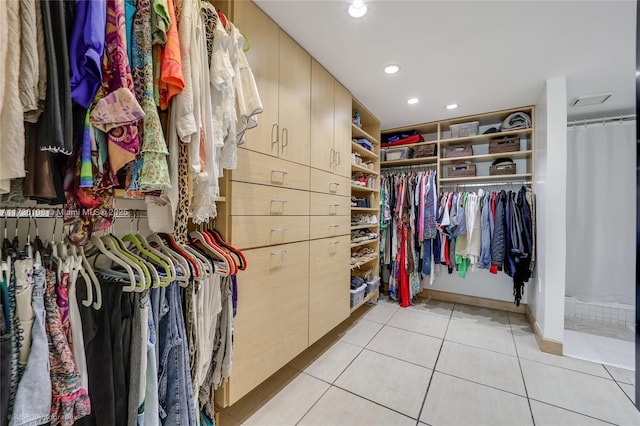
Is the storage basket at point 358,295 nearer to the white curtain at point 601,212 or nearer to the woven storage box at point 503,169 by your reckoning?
the woven storage box at point 503,169

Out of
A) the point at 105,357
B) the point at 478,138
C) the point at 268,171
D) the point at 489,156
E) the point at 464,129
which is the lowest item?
the point at 105,357

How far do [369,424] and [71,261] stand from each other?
156cm

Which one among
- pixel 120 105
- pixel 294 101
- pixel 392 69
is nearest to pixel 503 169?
pixel 392 69

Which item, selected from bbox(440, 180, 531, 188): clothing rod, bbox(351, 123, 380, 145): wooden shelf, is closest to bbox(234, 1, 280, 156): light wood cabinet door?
bbox(351, 123, 380, 145): wooden shelf

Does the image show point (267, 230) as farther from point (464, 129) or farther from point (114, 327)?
point (464, 129)

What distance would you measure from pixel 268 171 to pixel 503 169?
9.03ft

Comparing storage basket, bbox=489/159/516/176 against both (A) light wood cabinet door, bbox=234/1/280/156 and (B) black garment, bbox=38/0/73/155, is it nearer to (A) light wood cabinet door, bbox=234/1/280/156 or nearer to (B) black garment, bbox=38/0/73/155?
(A) light wood cabinet door, bbox=234/1/280/156

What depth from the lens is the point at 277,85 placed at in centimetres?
156

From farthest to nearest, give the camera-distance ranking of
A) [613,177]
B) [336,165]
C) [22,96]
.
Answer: [613,177], [336,165], [22,96]

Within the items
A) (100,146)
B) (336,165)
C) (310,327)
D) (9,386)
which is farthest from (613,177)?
(9,386)

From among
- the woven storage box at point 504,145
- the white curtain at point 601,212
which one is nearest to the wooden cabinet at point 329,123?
the woven storage box at point 504,145

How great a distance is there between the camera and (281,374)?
1823 millimetres

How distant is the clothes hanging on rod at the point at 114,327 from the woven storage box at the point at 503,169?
A: 9.89ft

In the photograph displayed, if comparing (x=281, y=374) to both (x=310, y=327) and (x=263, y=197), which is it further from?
(x=263, y=197)
